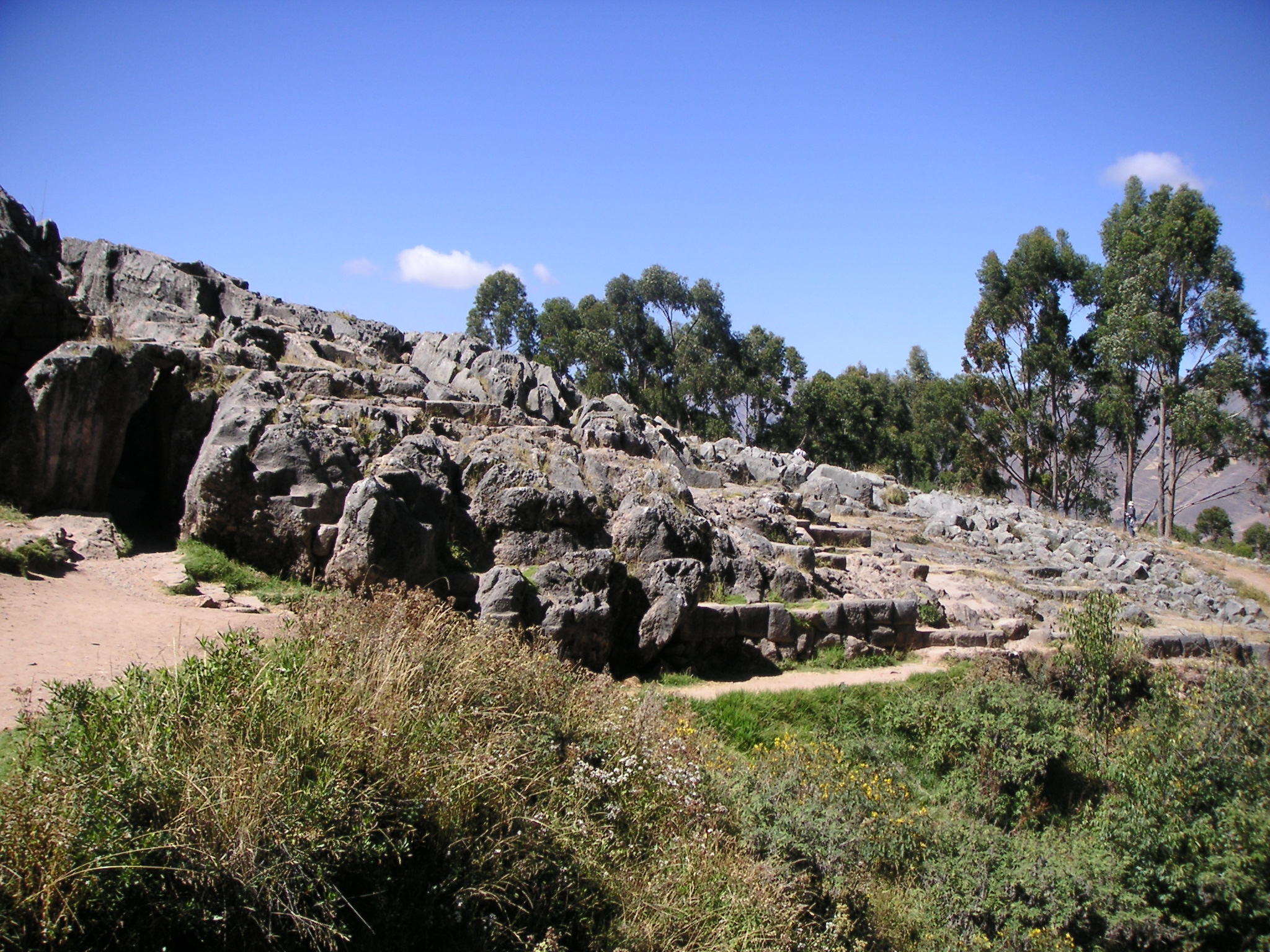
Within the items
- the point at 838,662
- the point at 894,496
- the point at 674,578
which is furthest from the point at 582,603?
the point at 894,496

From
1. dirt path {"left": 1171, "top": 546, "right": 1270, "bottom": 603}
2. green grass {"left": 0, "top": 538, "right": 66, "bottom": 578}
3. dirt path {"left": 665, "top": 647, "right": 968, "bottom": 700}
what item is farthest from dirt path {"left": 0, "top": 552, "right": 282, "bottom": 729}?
dirt path {"left": 1171, "top": 546, "right": 1270, "bottom": 603}

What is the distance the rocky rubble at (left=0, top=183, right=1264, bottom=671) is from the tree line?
82.9ft

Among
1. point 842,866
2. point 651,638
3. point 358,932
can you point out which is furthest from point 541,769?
point 651,638

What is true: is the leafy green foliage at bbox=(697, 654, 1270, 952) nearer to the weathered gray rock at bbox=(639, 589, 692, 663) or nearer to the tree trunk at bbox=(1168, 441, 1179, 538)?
the weathered gray rock at bbox=(639, 589, 692, 663)

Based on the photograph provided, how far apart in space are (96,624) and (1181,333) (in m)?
40.3

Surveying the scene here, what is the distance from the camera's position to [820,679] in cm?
1151

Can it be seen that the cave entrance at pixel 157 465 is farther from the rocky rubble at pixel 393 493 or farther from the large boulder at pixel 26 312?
the large boulder at pixel 26 312

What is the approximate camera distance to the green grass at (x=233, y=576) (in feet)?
30.6

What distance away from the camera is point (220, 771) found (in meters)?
3.75

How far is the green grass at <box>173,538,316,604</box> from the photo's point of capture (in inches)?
367

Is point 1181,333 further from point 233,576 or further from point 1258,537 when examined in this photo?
point 233,576

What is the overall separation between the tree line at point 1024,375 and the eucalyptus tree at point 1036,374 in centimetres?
8

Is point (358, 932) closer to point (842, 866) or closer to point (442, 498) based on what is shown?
point (842, 866)

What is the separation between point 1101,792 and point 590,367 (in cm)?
4498
